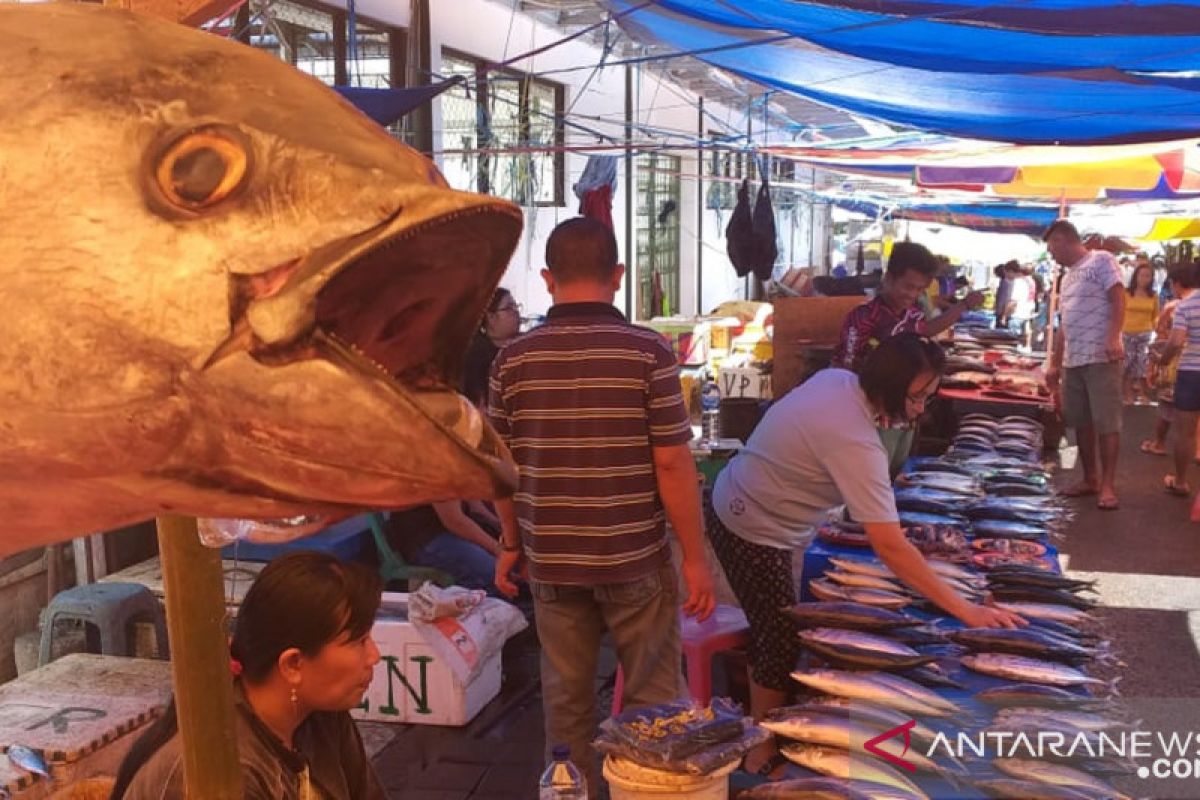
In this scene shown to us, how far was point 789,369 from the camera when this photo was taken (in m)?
9.89

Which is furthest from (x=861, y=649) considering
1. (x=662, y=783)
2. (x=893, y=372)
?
(x=662, y=783)

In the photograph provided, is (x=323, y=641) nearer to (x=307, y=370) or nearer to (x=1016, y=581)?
(x=307, y=370)

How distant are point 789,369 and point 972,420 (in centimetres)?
173

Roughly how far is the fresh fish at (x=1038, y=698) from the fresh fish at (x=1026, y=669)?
0.07 m

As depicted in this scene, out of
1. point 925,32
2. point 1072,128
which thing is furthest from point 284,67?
point 1072,128

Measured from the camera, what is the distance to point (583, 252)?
3.73 metres

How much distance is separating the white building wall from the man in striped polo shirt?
257cm

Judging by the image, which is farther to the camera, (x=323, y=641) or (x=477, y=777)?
(x=477, y=777)

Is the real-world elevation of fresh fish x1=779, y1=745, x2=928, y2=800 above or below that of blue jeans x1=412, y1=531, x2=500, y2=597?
above

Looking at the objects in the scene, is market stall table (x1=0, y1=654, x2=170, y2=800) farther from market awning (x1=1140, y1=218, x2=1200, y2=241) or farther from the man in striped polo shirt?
market awning (x1=1140, y1=218, x2=1200, y2=241)

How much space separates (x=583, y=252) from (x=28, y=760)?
2.43m

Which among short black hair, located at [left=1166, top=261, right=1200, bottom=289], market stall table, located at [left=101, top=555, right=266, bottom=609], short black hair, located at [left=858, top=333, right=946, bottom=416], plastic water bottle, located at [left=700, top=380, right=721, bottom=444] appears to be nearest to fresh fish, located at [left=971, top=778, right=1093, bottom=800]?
short black hair, located at [left=858, top=333, right=946, bottom=416]

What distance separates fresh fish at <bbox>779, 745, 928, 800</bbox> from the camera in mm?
2990

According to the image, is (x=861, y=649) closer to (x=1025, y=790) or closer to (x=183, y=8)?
(x=1025, y=790)
